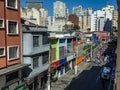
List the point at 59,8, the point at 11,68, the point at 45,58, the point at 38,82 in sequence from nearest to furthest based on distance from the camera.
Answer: the point at 11,68
the point at 38,82
the point at 45,58
the point at 59,8

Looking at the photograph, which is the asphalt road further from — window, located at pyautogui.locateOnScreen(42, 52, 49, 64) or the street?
window, located at pyautogui.locateOnScreen(42, 52, 49, 64)

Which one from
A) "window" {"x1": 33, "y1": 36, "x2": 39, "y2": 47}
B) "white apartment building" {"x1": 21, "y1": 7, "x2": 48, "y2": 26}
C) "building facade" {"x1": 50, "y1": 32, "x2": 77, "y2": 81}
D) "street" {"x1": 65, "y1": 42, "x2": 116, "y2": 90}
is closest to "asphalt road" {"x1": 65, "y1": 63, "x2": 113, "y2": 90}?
"street" {"x1": 65, "y1": 42, "x2": 116, "y2": 90}

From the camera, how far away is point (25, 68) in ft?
105

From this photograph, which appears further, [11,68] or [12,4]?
[12,4]

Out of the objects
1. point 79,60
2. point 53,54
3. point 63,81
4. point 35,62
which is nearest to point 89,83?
point 63,81

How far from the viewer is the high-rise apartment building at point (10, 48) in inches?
1069

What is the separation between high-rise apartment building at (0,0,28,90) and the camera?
89.0 ft

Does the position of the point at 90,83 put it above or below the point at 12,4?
below

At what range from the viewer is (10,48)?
28.9 metres

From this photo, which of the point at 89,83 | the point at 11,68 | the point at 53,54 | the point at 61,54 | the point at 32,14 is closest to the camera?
the point at 11,68

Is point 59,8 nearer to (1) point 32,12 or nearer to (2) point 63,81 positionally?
(1) point 32,12

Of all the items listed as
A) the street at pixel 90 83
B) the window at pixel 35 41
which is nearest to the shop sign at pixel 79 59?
the street at pixel 90 83

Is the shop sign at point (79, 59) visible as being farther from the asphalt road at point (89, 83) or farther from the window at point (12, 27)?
the window at point (12, 27)

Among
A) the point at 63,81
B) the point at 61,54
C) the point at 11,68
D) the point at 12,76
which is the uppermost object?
the point at 11,68
